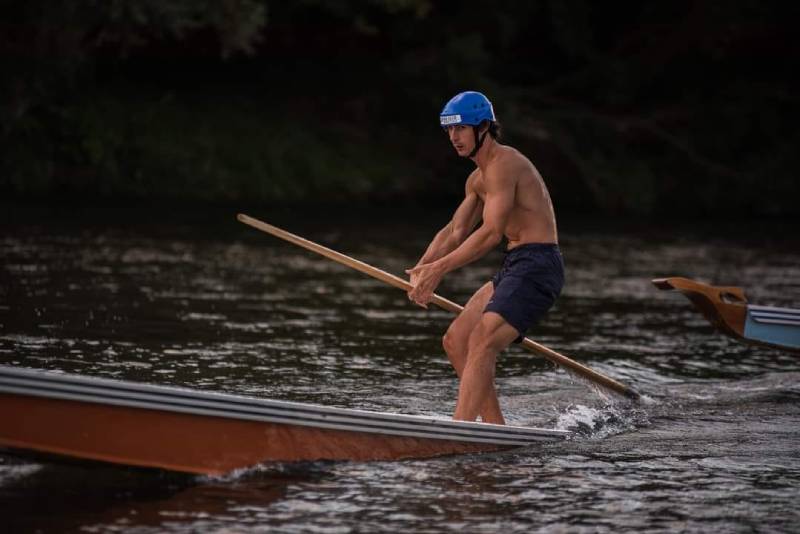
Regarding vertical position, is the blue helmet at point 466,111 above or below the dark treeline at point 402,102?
below

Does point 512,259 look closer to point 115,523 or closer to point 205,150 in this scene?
point 115,523

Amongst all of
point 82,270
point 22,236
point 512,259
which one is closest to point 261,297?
point 82,270

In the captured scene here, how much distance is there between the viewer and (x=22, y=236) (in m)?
20.8

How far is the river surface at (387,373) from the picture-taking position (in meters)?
7.42

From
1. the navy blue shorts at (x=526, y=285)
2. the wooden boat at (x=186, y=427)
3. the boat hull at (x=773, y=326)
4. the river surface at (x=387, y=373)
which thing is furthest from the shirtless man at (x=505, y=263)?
the boat hull at (x=773, y=326)

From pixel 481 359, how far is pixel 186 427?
2069 millimetres

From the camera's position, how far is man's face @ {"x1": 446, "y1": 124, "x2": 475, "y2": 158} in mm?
8719

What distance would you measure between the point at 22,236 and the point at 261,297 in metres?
5.88

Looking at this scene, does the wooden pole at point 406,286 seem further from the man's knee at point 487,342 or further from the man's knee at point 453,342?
the man's knee at point 487,342

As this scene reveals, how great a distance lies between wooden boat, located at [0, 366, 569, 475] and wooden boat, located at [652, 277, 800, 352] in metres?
3.93

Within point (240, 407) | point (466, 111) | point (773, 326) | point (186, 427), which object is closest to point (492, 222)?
point (466, 111)

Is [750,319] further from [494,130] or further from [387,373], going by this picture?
[494,130]

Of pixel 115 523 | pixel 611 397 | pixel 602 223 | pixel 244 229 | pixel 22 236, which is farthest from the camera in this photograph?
pixel 602 223

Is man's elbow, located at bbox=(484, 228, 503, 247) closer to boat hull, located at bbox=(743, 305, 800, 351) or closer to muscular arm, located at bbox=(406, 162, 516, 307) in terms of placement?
muscular arm, located at bbox=(406, 162, 516, 307)
